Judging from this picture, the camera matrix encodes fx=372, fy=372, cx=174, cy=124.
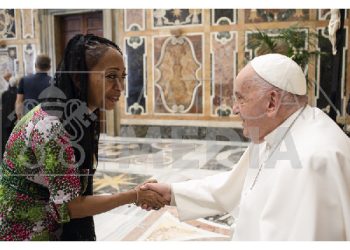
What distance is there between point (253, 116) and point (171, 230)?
6.39 ft

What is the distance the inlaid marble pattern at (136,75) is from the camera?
903cm

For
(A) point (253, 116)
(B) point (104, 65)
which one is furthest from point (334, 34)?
(B) point (104, 65)

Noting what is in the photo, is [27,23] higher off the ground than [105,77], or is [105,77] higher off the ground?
[27,23]

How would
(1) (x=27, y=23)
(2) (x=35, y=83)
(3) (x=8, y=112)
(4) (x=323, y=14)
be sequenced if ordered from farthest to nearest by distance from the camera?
(1) (x=27, y=23)
(4) (x=323, y=14)
(3) (x=8, y=112)
(2) (x=35, y=83)

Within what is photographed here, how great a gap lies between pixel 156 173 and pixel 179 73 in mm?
3718

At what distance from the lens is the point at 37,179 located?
5.08ft

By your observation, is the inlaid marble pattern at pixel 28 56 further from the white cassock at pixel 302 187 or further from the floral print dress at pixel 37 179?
the white cassock at pixel 302 187

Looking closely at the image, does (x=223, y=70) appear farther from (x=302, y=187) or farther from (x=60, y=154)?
(x=60, y=154)

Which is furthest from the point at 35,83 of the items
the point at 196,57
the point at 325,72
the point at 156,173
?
the point at 325,72

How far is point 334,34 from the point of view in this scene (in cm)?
565

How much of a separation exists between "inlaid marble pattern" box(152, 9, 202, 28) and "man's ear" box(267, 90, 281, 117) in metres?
7.05

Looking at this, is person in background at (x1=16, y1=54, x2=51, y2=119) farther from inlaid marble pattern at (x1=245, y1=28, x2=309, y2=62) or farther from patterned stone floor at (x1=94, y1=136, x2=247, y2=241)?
inlaid marble pattern at (x1=245, y1=28, x2=309, y2=62)

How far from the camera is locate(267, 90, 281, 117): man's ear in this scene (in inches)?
69.1

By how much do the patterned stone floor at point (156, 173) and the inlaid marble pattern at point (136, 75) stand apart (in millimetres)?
889
